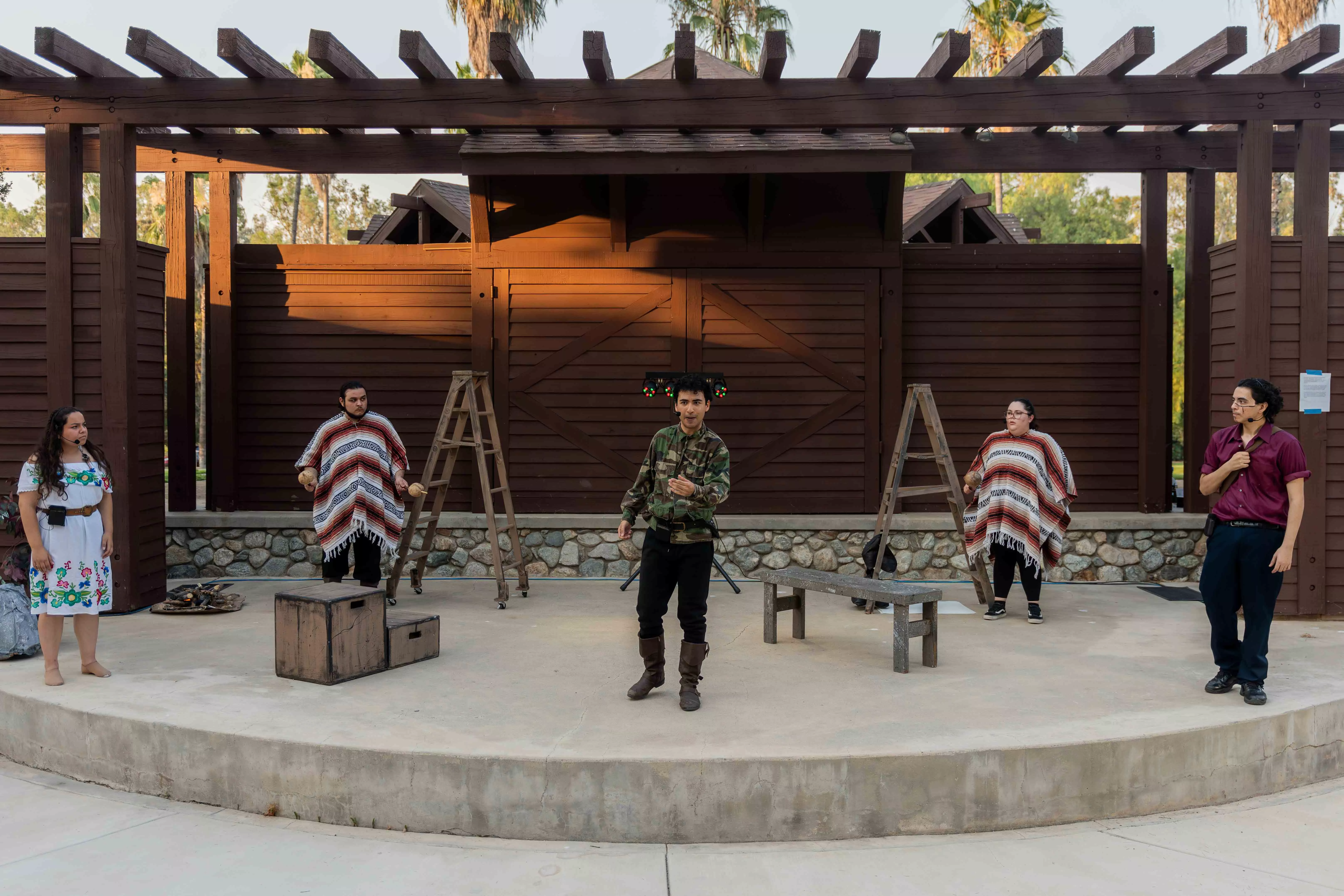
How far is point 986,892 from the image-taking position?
3.56 m

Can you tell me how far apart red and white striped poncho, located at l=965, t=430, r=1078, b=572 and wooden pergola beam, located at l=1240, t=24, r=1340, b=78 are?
300 centimetres

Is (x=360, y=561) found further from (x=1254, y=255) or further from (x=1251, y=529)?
(x=1254, y=255)

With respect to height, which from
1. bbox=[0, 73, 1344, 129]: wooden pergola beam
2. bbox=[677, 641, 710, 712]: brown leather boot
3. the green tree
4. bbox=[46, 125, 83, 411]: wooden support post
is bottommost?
bbox=[677, 641, 710, 712]: brown leather boot

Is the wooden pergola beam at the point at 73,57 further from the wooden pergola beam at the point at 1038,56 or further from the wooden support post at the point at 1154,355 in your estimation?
the wooden support post at the point at 1154,355

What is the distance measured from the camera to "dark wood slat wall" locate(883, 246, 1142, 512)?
905 cm

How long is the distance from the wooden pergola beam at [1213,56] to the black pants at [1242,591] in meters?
3.29

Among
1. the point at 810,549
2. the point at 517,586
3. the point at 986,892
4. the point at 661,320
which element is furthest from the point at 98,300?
the point at 986,892

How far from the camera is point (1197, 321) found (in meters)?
9.15

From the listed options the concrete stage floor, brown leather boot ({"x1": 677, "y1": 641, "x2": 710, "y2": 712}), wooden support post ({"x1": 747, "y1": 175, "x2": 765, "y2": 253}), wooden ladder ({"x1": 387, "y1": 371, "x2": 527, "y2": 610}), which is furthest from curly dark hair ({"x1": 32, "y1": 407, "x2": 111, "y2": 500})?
wooden support post ({"x1": 747, "y1": 175, "x2": 765, "y2": 253})

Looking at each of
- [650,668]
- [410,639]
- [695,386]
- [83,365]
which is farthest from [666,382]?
[83,365]

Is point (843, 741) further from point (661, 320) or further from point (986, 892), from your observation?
point (661, 320)

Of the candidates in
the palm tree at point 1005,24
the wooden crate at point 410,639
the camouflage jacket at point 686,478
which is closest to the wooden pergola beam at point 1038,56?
the camouflage jacket at point 686,478

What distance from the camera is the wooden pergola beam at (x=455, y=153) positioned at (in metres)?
8.56

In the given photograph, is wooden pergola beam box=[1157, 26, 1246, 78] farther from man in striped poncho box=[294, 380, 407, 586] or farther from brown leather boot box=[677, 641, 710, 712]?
man in striped poncho box=[294, 380, 407, 586]
